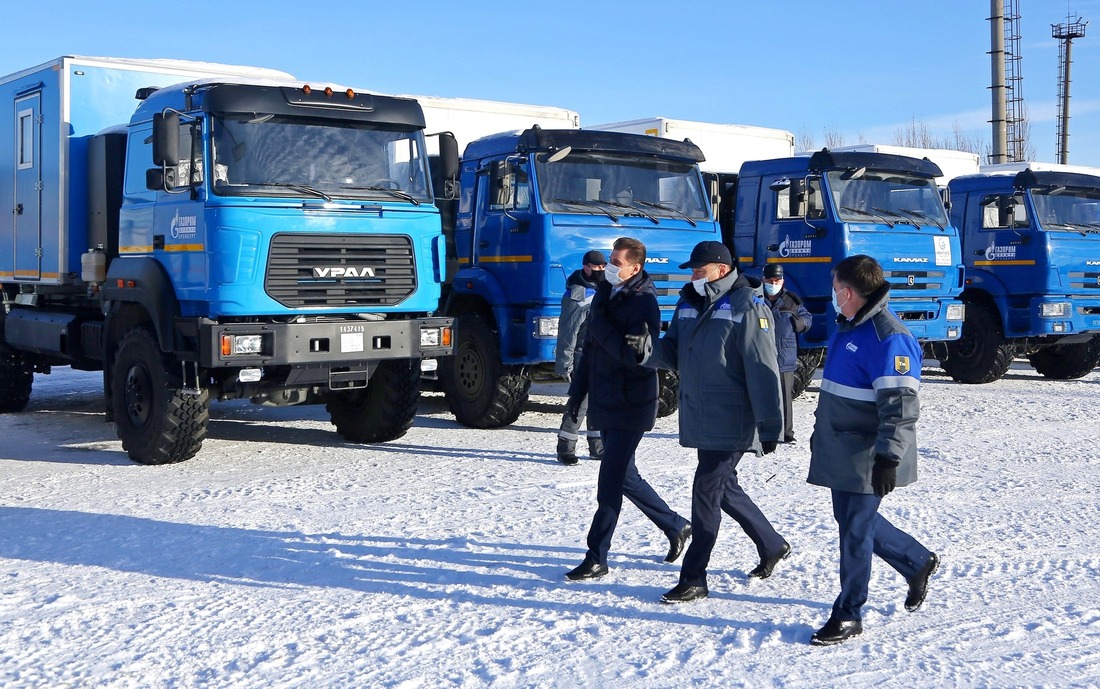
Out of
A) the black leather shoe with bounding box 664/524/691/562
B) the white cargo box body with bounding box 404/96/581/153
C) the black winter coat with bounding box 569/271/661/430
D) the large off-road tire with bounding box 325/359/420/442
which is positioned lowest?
→ the black leather shoe with bounding box 664/524/691/562

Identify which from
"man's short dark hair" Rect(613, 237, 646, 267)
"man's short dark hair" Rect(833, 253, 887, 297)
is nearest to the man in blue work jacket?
"man's short dark hair" Rect(833, 253, 887, 297)

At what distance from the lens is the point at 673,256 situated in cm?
1132

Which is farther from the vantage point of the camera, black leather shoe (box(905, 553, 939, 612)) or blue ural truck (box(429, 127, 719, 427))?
blue ural truck (box(429, 127, 719, 427))

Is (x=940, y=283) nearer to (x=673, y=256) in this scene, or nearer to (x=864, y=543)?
(x=673, y=256)

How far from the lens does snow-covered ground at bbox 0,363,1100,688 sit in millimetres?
4742

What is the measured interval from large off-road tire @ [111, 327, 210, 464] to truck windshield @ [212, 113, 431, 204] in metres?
1.52

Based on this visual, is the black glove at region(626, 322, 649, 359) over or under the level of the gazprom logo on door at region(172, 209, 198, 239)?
under

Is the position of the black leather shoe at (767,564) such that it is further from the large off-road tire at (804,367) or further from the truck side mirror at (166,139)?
the large off-road tire at (804,367)

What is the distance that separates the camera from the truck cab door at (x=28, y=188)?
417 inches

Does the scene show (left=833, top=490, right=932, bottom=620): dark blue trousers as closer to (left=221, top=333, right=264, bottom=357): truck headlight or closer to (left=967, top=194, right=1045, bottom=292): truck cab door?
(left=221, top=333, right=264, bottom=357): truck headlight

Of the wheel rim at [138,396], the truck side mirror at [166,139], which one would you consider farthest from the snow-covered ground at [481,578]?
the truck side mirror at [166,139]

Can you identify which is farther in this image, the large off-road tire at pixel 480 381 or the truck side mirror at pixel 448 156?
the large off-road tire at pixel 480 381

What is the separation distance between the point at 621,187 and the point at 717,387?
20.0 ft

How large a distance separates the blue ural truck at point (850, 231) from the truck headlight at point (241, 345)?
6.40 m
